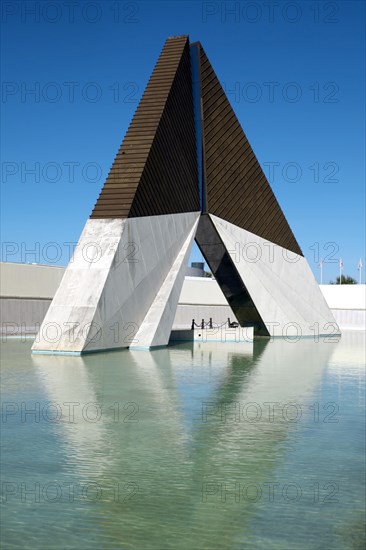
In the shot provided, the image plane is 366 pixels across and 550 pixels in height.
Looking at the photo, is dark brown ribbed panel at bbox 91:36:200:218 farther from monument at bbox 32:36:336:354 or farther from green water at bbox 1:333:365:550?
green water at bbox 1:333:365:550

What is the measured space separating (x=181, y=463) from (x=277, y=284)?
73.5 ft

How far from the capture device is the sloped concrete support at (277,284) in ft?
88.0

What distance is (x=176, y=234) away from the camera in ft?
76.2

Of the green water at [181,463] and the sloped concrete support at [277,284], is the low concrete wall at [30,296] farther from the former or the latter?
the green water at [181,463]

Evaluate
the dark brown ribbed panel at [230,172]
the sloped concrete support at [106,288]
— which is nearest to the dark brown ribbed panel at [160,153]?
the sloped concrete support at [106,288]

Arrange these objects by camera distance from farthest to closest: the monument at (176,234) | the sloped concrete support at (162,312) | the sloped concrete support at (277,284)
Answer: the sloped concrete support at (277,284) → the sloped concrete support at (162,312) → the monument at (176,234)

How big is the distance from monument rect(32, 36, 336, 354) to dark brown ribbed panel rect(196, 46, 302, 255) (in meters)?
0.05

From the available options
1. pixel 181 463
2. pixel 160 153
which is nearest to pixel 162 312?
pixel 160 153

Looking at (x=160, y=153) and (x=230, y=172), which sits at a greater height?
(x=230, y=172)

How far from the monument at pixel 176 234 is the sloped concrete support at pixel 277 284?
0.18ft

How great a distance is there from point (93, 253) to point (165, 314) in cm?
350

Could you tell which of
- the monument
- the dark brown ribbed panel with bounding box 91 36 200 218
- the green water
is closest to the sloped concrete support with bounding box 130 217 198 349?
the monument

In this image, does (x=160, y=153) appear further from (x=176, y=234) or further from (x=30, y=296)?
(x=30, y=296)

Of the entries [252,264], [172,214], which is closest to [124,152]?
[172,214]
